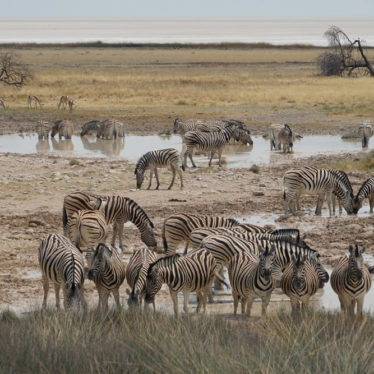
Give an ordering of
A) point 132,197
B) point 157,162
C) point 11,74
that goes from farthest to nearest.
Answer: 1. point 11,74
2. point 157,162
3. point 132,197

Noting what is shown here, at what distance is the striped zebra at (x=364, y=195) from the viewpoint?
16.3 meters

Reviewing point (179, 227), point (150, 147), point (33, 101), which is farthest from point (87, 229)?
point (33, 101)

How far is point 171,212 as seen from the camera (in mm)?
16344

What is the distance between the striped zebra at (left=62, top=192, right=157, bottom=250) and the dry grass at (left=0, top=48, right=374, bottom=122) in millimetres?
23771

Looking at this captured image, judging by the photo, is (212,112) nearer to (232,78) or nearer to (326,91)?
(326,91)

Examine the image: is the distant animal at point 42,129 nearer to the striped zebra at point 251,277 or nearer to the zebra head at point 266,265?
the striped zebra at point 251,277

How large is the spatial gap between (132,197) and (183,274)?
8158 mm

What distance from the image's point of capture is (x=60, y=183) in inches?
768

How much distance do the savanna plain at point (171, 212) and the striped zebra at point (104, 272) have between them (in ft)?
2.28

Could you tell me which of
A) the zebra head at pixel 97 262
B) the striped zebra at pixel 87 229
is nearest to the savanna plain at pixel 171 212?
the zebra head at pixel 97 262

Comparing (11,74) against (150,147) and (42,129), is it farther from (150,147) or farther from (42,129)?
(150,147)

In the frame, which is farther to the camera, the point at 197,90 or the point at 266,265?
the point at 197,90

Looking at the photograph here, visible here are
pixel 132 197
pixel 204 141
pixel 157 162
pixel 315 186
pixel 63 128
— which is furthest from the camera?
pixel 63 128

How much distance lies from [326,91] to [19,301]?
128 ft
